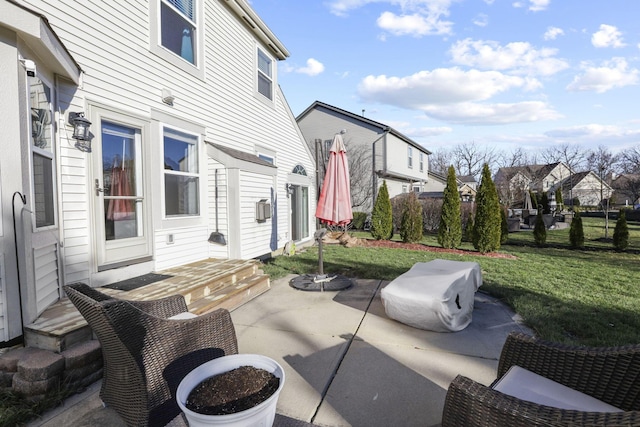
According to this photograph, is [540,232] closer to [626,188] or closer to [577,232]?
[577,232]

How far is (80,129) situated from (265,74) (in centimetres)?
569

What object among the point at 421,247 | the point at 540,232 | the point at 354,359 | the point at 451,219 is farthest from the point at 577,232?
the point at 354,359

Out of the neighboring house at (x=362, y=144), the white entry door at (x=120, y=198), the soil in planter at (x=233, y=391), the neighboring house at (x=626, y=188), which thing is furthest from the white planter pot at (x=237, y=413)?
the neighboring house at (x=626, y=188)

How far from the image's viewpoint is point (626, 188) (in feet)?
116

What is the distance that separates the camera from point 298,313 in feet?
14.4

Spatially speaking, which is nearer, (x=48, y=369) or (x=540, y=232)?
(x=48, y=369)

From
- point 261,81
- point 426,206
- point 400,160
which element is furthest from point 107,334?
point 400,160

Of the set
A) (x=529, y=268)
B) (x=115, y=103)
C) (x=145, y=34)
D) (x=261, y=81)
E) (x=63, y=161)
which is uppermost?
(x=261, y=81)

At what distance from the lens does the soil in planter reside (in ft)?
5.09

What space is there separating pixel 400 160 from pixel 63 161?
19817mm

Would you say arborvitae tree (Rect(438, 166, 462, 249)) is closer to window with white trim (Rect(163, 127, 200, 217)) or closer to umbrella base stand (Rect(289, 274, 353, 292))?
umbrella base stand (Rect(289, 274, 353, 292))

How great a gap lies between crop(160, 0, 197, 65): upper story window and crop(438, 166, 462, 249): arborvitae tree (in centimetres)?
830

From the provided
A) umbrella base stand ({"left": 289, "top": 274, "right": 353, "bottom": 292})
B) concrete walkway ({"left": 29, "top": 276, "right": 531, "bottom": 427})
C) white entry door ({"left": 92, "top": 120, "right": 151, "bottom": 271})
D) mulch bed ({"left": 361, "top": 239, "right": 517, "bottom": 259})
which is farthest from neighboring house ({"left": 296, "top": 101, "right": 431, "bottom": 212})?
concrete walkway ({"left": 29, "top": 276, "right": 531, "bottom": 427})

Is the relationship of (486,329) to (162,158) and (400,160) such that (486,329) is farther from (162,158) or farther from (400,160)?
(400,160)
